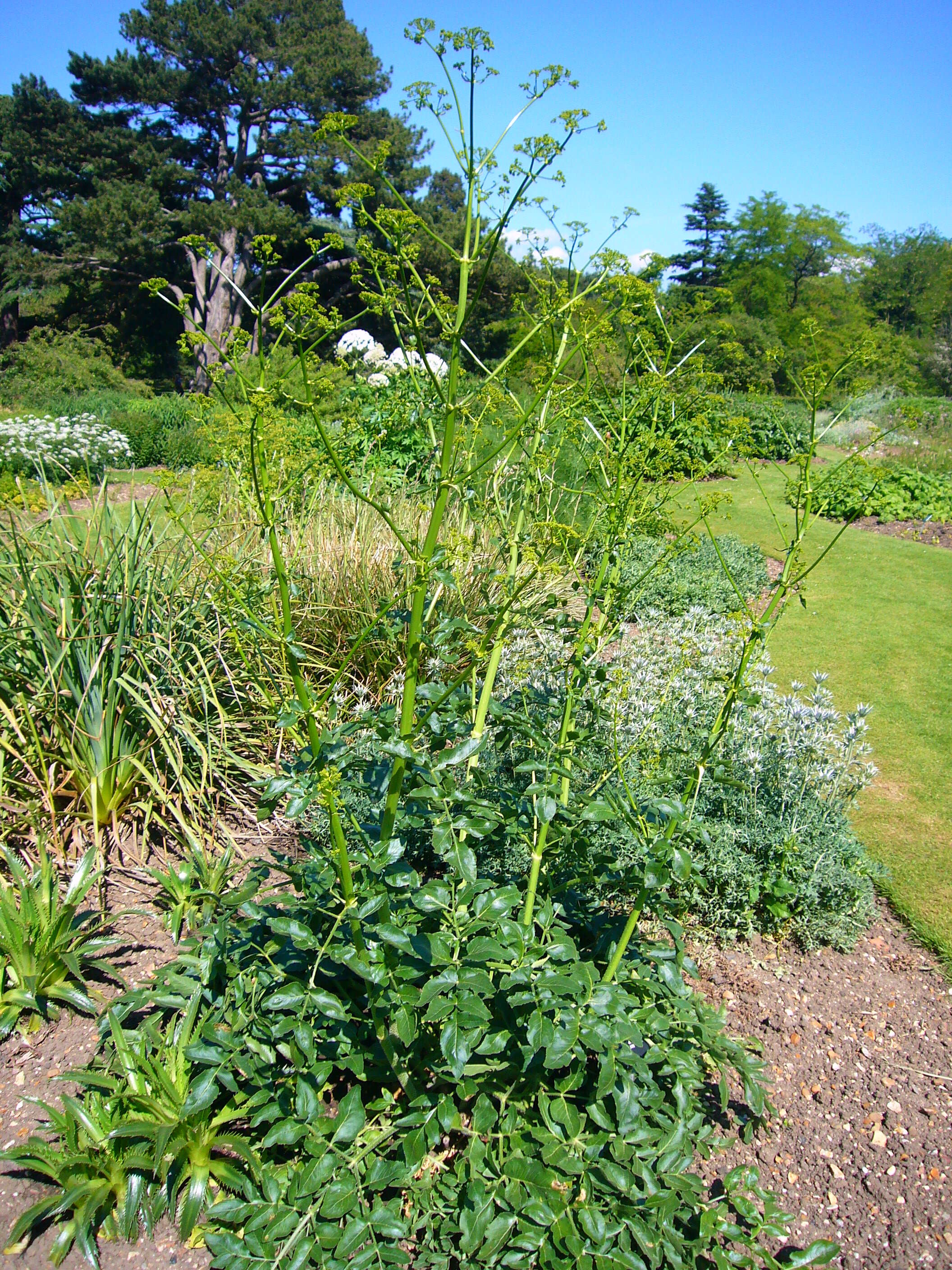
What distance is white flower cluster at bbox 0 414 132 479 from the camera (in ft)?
34.5

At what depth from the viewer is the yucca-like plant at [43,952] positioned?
2.30 metres

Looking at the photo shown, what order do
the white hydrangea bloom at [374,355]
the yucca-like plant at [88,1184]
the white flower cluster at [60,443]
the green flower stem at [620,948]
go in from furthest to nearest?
the white hydrangea bloom at [374,355] < the white flower cluster at [60,443] < the green flower stem at [620,948] < the yucca-like plant at [88,1184]

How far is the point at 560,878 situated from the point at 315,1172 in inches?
40.1

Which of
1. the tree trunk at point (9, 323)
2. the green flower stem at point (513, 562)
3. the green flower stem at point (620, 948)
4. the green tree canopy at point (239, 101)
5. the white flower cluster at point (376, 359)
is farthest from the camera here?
the tree trunk at point (9, 323)

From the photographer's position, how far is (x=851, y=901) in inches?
113

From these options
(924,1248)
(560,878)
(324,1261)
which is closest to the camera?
(324,1261)

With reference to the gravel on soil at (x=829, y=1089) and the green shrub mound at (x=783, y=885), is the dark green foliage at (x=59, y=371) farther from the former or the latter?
the green shrub mound at (x=783, y=885)

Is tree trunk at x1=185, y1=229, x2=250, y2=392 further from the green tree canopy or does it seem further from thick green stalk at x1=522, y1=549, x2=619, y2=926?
thick green stalk at x1=522, y1=549, x2=619, y2=926

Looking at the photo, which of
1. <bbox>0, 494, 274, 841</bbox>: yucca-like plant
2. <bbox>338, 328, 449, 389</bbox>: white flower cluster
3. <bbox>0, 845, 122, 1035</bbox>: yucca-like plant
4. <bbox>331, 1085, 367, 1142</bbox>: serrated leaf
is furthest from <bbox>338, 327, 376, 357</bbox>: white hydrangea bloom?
<bbox>331, 1085, 367, 1142</bbox>: serrated leaf

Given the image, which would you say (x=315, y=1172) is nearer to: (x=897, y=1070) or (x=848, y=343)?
(x=897, y=1070)

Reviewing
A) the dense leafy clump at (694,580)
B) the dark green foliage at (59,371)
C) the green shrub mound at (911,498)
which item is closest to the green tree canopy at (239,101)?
the dark green foliage at (59,371)

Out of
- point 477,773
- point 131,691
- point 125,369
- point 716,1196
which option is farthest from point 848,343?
point 125,369

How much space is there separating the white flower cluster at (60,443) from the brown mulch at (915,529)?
30.9ft

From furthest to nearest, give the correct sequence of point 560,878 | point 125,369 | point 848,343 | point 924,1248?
1. point 125,369
2. point 560,878
3. point 848,343
4. point 924,1248
